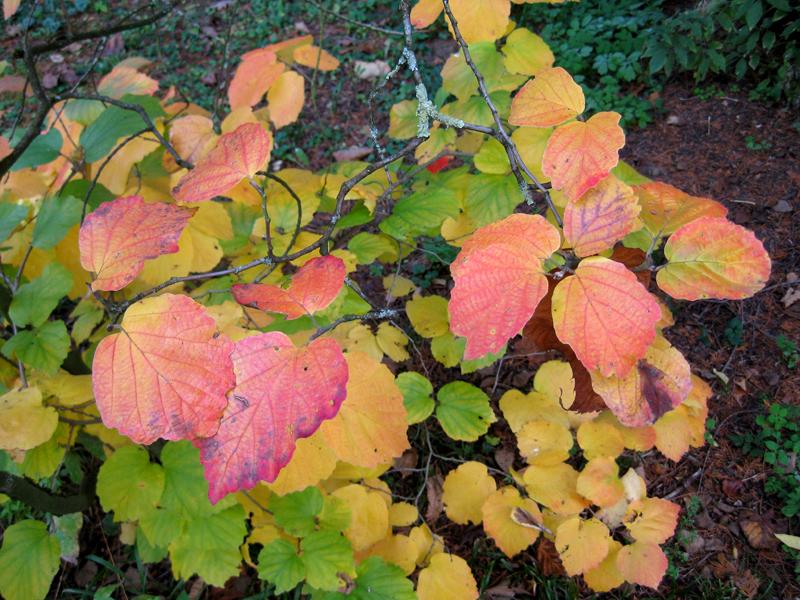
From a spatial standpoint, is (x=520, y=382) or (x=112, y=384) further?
(x=520, y=382)

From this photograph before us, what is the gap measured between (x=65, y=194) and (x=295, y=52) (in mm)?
746

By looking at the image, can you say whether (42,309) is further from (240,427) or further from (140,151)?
(240,427)

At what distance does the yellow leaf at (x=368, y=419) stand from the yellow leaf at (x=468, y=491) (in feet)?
2.47

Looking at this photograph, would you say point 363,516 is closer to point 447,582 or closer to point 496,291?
point 447,582

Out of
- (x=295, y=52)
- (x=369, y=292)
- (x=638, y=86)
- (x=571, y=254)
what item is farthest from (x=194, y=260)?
(x=638, y=86)

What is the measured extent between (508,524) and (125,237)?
1.33 metres

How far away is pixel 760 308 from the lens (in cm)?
239

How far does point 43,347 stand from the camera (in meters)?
1.29

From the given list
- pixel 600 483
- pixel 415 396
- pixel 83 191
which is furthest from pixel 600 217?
pixel 83 191

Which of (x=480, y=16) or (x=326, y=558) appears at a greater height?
(x=480, y=16)

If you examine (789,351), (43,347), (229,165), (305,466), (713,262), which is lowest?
(789,351)

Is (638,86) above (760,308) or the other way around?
above

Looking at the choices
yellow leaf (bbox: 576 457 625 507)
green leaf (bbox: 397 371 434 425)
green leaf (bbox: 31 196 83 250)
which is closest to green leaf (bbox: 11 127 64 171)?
green leaf (bbox: 31 196 83 250)

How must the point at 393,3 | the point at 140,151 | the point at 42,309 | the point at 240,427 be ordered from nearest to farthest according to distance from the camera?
the point at 240,427 < the point at 42,309 < the point at 140,151 < the point at 393,3
